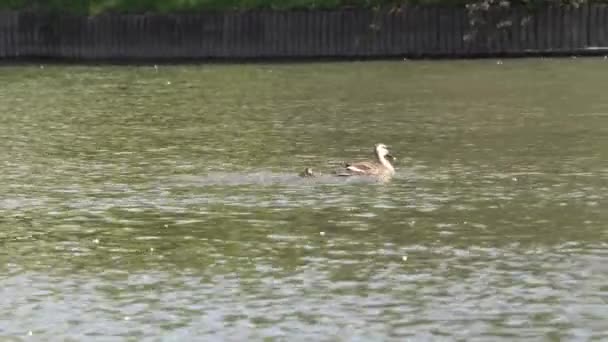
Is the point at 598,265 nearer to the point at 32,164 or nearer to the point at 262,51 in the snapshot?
the point at 32,164

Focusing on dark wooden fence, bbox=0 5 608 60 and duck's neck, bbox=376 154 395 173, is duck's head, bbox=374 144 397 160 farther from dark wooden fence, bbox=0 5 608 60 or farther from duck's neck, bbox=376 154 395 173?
dark wooden fence, bbox=0 5 608 60

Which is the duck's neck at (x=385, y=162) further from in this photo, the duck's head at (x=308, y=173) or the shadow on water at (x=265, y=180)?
the duck's head at (x=308, y=173)

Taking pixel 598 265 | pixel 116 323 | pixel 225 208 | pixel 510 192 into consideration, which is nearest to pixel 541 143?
pixel 510 192

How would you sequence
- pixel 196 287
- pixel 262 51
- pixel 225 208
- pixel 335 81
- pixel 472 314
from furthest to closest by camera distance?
pixel 262 51 → pixel 335 81 → pixel 225 208 → pixel 196 287 → pixel 472 314

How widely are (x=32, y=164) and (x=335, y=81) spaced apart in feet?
49.5

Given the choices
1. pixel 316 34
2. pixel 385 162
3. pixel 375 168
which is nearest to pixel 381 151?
pixel 385 162

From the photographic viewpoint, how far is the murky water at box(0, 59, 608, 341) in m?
16.0

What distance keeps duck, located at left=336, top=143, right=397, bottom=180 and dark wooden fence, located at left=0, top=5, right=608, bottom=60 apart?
2197 cm

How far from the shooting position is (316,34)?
157ft

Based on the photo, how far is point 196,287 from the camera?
57.0 feet

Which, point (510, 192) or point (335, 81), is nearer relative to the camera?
point (510, 192)

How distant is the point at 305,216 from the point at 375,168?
3357mm

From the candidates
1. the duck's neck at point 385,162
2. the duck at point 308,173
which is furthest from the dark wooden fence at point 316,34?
the duck at point 308,173

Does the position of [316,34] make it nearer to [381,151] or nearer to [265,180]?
[381,151]
